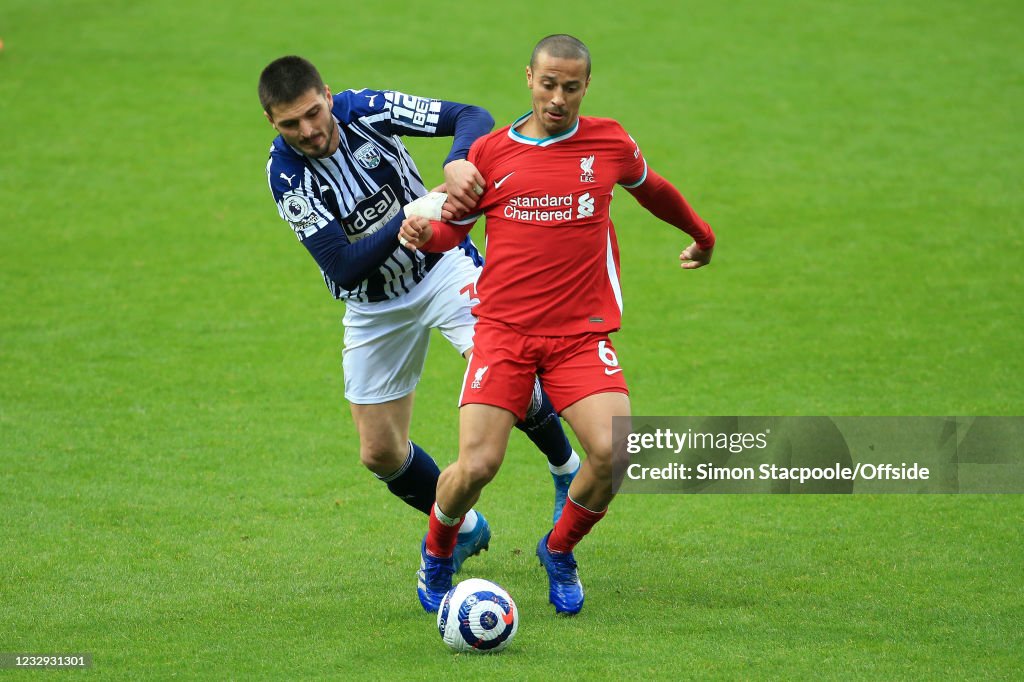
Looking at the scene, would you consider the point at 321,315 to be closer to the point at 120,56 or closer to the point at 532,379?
the point at 532,379

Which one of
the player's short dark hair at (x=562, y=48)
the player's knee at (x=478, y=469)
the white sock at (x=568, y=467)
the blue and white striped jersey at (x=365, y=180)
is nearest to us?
the player's short dark hair at (x=562, y=48)

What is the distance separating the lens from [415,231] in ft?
16.4

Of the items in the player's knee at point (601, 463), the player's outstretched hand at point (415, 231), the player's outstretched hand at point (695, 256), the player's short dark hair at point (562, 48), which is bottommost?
the player's knee at point (601, 463)

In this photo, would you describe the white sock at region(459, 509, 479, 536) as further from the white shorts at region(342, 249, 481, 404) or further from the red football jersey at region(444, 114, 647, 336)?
the red football jersey at region(444, 114, 647, 336)

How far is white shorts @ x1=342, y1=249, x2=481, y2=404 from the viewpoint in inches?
230

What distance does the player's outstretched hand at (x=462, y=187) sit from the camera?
5.05m

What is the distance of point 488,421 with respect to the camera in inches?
199

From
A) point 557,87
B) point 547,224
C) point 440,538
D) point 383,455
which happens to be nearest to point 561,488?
point 383,455

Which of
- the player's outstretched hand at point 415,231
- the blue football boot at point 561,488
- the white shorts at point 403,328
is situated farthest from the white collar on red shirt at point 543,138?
the blue football boot at point 561,488

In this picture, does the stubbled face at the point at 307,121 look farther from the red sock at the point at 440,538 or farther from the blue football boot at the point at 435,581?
the blue football boot at the point at 435,581

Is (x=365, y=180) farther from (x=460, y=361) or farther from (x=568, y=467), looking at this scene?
(x=460, y=361)

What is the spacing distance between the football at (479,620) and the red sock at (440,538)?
53cm

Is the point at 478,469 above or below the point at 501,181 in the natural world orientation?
below

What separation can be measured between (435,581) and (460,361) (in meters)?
4.21
